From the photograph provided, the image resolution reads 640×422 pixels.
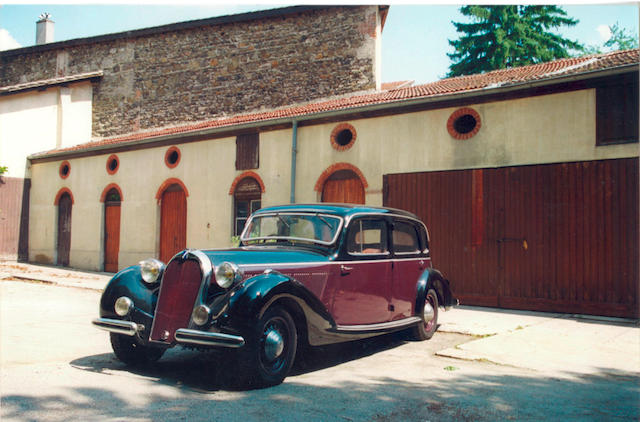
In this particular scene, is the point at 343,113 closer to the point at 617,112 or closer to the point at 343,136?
the point at 343,136

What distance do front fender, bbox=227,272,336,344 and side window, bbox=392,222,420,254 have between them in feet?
5.22

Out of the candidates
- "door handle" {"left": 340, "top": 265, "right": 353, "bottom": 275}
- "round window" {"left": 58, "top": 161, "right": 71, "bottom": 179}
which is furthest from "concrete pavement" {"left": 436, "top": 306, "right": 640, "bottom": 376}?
"round window" {"left": 58, "top": 161, "right": 71, "bottom": 179}

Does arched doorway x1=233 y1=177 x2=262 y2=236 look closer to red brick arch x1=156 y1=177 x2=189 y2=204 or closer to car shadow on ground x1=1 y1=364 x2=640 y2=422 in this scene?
red brick arch x1=156 y1=177 x2=189 y2=204

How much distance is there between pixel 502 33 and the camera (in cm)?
2256

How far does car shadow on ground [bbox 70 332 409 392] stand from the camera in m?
4.42

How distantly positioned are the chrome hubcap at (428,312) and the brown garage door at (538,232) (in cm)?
379

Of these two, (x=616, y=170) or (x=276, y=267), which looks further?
(x=616, y=170)

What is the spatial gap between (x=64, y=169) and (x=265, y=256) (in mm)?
16747

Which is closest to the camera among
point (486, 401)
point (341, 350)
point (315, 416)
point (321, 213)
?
point (315, 416)

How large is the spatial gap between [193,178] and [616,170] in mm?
10776

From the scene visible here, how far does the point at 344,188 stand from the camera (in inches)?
499

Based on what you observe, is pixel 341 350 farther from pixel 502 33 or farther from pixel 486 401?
pixel 502 33

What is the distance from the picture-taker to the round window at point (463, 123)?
1090 centimetres

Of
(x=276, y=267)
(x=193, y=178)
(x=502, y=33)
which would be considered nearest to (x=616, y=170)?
(x=276, y=267)
